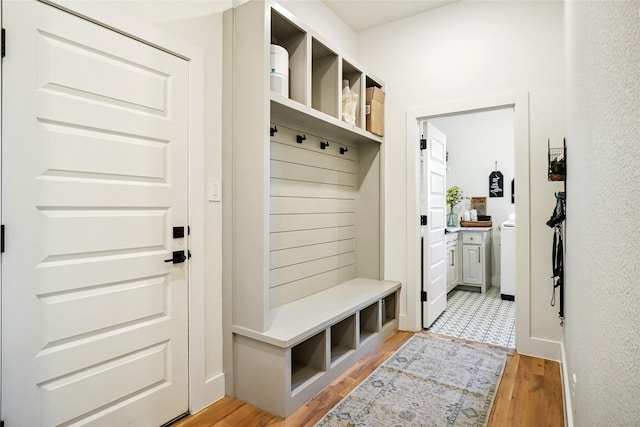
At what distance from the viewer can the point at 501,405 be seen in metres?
2.11

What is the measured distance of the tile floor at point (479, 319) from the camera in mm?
3219

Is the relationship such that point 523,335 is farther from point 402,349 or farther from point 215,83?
point 215,83

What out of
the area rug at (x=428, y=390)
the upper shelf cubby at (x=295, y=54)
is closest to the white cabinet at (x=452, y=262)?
the area rug at (x=428, y=390)

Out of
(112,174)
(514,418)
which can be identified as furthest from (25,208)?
(514,418)

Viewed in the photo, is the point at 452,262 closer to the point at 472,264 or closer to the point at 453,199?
the point at 472,264

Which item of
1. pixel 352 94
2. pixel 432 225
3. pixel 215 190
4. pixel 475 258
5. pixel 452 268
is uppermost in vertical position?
pixel 352 94

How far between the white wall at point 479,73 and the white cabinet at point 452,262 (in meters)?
1.57

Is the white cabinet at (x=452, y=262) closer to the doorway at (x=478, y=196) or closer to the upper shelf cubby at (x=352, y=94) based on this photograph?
the doorway at (x=478, y=196)

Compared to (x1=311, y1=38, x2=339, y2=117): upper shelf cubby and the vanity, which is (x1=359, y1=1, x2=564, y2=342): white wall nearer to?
(x1=311, y1=38, x2=339, y2=117): upper shelf cubby

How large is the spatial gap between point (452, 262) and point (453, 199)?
122cm

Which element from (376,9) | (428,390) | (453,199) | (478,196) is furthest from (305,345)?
(478,196)

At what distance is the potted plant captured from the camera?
5.53 metres

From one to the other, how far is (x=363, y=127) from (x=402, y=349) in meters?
1.87

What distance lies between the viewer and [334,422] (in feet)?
6.36
